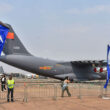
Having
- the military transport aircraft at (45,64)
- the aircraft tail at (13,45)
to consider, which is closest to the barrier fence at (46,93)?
the military transport aircraft at (45,64)

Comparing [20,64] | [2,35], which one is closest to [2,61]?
[20,64]

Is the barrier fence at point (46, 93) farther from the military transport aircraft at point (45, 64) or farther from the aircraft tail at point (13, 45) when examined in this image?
the aircraft tail at point (13, 45)

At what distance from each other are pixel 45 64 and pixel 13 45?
5.24 metres

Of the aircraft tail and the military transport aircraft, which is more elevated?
the aircraft tail

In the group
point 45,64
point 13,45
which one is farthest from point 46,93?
point 13,45

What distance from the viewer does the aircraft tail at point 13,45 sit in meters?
31.9

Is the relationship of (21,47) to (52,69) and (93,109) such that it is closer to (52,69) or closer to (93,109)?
(52,69)

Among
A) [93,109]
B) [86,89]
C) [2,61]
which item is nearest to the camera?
[93,109]

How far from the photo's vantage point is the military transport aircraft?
1239 inches

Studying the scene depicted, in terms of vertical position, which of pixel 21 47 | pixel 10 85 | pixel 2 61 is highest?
pixel 21 47

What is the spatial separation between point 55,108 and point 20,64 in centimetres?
2046

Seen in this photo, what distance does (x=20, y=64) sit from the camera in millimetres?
31312

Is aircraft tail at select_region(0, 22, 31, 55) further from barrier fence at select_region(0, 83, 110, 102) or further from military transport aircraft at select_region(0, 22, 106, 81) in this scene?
barrier fence at select_region(0, 83, 110, 102)

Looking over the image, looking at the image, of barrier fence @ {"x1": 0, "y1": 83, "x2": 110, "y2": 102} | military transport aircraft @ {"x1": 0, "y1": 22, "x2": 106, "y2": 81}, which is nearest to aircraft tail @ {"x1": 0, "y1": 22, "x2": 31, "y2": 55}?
military transport aircraft @ {"x1": 0, "y1": 22, "x2": 106, "y2": 81}
